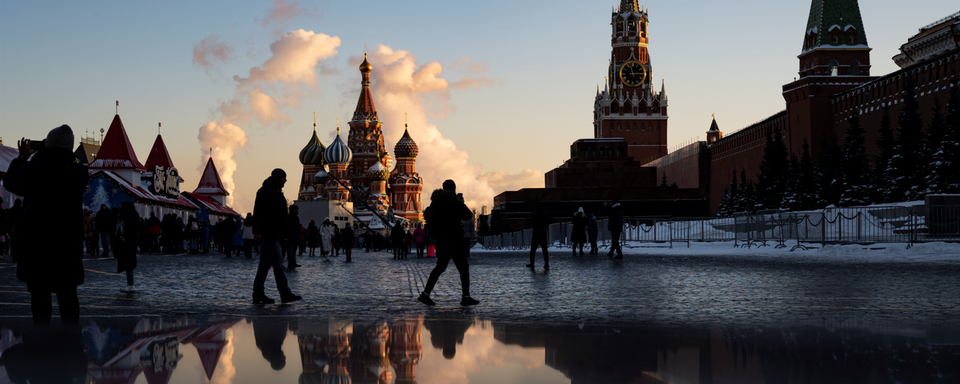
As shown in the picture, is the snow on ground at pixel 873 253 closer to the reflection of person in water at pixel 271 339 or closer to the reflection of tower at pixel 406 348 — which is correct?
the reflection of tower at pixel 406 348

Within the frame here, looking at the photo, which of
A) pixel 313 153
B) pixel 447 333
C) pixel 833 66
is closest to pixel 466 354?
pixel 447 333

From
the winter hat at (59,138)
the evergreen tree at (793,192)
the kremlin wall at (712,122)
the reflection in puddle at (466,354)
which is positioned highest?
the kremlin wall at (712,122)

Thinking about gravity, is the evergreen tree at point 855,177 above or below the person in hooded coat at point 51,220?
above

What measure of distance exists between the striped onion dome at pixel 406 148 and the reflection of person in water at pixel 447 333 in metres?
119

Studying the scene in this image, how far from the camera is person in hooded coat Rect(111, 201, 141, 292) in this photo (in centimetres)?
882

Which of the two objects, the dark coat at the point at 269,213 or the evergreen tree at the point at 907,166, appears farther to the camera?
the evergreen tree at the point at 907,166

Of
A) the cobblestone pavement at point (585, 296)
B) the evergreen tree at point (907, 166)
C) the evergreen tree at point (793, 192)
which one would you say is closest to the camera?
the cobblestone pavement at point (585, 296)

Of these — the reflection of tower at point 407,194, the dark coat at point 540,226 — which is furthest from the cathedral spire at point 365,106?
the dark coat at point 540,226

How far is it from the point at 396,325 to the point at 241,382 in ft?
6.42

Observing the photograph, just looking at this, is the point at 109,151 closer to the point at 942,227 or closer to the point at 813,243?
the point at 813,243

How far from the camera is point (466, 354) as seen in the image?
15.0 ft

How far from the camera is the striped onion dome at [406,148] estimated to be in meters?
125

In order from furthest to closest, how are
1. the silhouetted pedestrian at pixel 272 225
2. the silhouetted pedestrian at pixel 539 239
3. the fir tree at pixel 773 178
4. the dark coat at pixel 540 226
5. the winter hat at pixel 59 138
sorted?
the fir tree at pixel 773 178
the dark coat at pixel 540 226
the silhouetted pedestrian at pixel 539 239
the silhouetted pedestrian at pixel 272 225
the winter hat at pixel 59 138

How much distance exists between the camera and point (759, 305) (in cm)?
744
